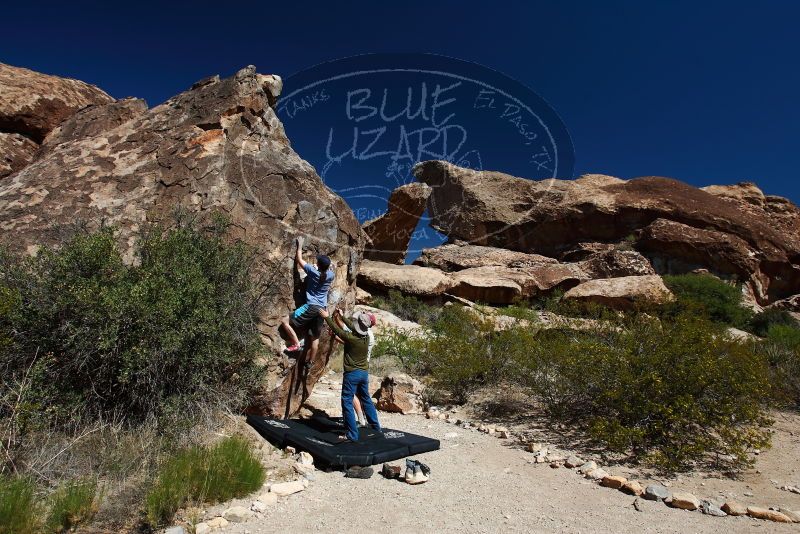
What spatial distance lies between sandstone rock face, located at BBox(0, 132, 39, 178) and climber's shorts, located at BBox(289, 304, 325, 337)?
4631 mm

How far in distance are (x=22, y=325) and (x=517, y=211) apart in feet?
75.6

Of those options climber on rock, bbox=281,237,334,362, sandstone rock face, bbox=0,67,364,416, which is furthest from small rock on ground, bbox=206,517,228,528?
climber on rock, bbox=281,237,334,362

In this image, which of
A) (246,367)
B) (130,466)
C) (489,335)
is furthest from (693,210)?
(130,466)

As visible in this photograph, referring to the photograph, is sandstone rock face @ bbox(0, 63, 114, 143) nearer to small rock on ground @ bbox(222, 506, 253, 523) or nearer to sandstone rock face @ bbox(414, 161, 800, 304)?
small rock on ground @ bbox(222, 506, 253, 523)

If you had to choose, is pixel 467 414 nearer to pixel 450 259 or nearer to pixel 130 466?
pixel 130 466

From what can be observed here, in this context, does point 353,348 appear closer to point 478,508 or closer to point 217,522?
point 478,508

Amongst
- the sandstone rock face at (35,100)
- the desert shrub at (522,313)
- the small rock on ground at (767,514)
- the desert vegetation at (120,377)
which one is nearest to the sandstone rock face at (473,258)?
the desert shrub at (522,313)

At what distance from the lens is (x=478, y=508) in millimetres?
3586

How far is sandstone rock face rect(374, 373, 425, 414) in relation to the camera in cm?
703

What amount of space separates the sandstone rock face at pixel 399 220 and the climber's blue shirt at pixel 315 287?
13.2m

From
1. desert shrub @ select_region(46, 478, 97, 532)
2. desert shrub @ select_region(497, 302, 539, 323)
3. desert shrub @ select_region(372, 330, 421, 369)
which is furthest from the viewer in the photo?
desert shrub @ select_region(497, 302, 539, 323)

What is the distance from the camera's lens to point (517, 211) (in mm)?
24859

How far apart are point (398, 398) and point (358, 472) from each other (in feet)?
9.68

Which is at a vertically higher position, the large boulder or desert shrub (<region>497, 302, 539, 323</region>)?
the large boulder
